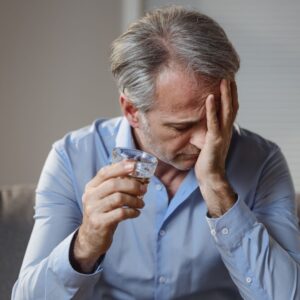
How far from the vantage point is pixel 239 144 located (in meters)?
1.67

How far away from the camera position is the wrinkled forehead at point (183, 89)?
4.59 feet

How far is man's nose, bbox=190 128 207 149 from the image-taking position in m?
1.45

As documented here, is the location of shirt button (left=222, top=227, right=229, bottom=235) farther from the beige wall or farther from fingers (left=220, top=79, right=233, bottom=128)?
the beige wall

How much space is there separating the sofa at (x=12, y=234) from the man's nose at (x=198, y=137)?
526 mm

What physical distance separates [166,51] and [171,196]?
1.21ft

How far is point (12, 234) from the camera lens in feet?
6.15

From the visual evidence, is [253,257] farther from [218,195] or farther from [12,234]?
[12,234]

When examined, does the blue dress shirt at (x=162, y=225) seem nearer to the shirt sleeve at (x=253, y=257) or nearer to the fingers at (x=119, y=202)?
the shirt sleeve at (x=253, y=257)

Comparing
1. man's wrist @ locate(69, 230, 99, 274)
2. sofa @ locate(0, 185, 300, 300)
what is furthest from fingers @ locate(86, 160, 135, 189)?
sofa @ locate(0, 185, 300, 300)

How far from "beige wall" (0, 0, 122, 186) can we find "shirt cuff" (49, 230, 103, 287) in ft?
3.71

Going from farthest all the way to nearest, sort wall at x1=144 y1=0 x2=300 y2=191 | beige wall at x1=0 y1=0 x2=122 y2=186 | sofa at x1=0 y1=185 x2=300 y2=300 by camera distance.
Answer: wall at x1=144 y1=0 x2=300 y2=191 → beige wall at x1=0 y1=0 x2=122 y2=186 → sofa at x1=0 y1=185 x2=300 y2=300

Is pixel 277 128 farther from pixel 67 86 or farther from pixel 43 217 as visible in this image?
pixel 43 217

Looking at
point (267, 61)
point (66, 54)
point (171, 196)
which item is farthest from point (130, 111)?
point (267, 61)

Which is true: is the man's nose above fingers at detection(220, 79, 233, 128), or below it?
below
